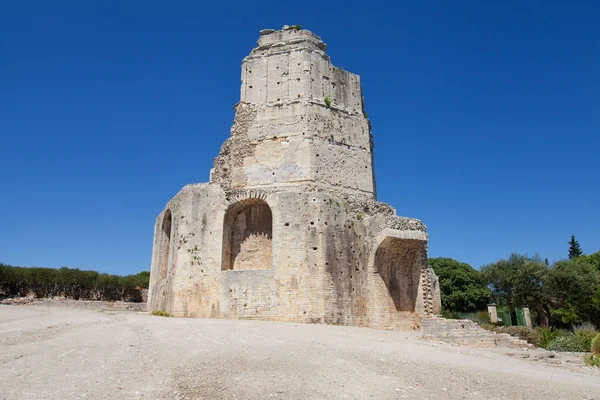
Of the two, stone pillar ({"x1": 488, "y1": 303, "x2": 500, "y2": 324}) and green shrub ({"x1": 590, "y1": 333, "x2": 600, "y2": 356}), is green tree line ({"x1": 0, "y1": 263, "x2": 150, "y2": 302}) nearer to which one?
stone pillar ({"x1": 488, "y1": 303, "x2": 500, "y2": 324})

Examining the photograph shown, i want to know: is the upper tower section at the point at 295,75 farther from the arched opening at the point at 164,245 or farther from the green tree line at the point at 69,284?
the green tree line at the point at 69,284

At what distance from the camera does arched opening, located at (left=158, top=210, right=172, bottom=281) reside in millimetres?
20609

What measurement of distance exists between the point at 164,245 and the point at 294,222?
7887 mm

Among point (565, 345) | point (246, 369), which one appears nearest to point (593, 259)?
point (565, 345)

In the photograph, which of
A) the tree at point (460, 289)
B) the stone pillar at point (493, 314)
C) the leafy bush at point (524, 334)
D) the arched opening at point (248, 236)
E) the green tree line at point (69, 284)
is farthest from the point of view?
the tree at point (460, 289)

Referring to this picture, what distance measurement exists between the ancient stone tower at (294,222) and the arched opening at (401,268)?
0.05 metres

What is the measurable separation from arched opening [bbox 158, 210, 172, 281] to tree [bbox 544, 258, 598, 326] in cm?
2544

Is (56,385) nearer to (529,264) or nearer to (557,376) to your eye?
(557,376)

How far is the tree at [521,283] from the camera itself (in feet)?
99.7

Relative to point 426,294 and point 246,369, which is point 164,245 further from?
point 246,369

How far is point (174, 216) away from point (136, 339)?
9.89m

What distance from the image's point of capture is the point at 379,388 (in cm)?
650

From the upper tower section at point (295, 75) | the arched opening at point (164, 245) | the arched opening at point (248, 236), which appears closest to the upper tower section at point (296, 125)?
the upper tower section at point (295, 75)

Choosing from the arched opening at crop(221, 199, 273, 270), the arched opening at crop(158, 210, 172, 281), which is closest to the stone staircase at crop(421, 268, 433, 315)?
the arched opening at crop(221, 199, 273, 270)
